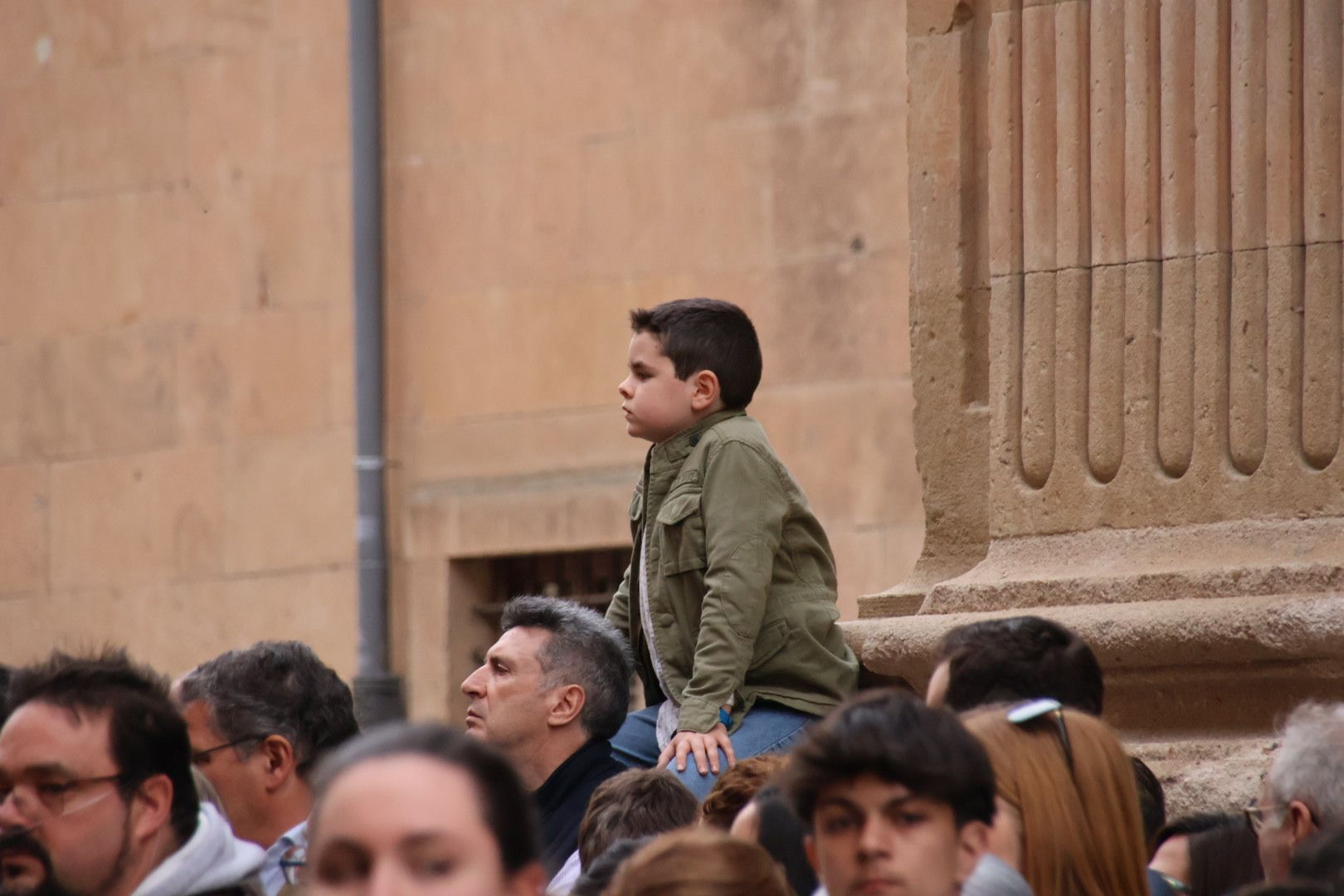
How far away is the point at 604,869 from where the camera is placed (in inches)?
180

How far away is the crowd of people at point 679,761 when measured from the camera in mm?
3291

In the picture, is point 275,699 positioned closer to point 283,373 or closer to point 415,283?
point 415,283

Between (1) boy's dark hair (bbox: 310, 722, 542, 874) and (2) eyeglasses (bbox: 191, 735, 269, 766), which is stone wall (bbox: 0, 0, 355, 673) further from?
(1) boy's dark hair (bbox: 310, 722, 542, 874)

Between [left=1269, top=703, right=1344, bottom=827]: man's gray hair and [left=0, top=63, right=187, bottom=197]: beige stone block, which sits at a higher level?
[left=0, top=63, right=187, bottom=197]: beige stone block

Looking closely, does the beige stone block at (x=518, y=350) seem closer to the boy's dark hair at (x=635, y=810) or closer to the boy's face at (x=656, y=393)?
the boy's face at (x=656, y=393)

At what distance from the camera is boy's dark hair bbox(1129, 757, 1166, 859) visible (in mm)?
5254

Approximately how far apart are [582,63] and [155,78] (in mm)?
2355

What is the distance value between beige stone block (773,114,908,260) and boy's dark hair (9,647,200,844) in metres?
6.59

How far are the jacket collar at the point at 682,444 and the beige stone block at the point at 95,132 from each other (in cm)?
701

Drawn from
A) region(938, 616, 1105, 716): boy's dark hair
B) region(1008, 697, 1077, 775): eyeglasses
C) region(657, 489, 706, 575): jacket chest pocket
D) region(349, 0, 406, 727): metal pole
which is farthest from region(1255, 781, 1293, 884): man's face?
region(349, 0, 406, 727): metal pole

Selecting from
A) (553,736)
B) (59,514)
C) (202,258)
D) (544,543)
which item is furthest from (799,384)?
(553,736)

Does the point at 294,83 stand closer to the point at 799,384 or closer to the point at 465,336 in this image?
the point at 465,336

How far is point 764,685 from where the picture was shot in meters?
6.02

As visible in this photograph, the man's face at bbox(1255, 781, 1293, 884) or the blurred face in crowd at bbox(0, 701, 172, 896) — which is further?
the man's face at bbox(1255, 781, 1293, 884)
